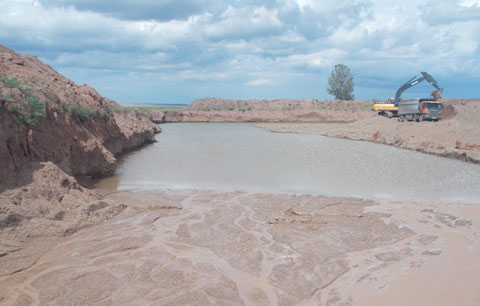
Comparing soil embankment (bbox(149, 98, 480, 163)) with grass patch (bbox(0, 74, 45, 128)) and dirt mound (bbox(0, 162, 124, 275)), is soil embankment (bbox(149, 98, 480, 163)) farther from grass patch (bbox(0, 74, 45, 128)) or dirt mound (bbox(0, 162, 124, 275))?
grass patch (bbox(0, 74, 45, 128))

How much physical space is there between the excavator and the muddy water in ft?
34.9

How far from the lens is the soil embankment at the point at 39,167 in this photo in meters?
6.56

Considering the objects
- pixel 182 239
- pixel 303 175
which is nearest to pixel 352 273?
pixel 182 239

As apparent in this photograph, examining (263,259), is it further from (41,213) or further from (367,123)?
(367,123)

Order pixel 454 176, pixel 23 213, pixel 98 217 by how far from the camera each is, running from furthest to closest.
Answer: pixel 454 176 → pixel 98 217 → pixel 23 213

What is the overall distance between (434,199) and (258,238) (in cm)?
631

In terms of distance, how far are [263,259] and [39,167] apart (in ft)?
20.0

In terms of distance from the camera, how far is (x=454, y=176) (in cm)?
1388

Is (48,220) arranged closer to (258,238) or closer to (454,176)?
(258,238)

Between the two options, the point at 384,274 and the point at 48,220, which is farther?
the point at 48,220

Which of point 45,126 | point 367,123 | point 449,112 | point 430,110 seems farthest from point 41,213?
point 449,112

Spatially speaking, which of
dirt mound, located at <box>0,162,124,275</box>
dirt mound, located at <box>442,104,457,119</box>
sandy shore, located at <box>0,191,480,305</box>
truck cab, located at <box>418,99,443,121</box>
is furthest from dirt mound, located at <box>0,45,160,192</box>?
dirt mound, located at <box>442,104,457,119</box>

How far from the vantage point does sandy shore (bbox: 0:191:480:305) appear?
493 cm

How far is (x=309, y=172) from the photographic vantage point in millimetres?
14625
